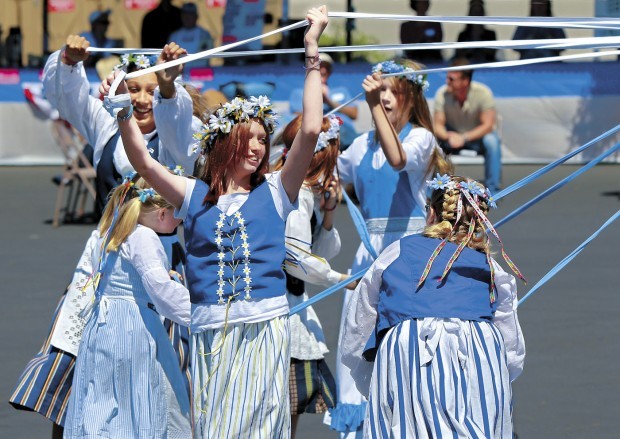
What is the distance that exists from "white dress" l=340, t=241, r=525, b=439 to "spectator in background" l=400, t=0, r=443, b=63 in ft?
38.0

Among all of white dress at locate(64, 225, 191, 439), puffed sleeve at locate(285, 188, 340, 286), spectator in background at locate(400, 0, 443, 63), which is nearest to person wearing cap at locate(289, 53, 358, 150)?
spectator in background at locate(400, 0, 443, 63)

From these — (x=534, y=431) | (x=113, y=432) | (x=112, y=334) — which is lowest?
(x=534, y=431)

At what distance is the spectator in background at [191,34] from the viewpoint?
52.4ft

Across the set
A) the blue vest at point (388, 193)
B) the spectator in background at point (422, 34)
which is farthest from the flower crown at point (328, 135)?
the spectator in background at point (422, 34)

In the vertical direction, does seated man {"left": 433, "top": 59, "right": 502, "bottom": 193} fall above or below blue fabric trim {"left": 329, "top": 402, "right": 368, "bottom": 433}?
above

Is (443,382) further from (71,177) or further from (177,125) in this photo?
(71,177)

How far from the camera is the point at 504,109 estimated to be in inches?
618

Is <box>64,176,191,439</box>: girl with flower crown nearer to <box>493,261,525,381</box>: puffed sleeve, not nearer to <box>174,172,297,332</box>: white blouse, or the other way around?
<box>174,172,297,332</box>: white blouse

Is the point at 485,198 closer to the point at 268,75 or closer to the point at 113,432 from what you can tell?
the point at 113,432

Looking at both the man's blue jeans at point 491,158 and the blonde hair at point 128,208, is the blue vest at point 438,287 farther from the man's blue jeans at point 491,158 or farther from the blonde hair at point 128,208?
the man's blue jeans at point 491,158

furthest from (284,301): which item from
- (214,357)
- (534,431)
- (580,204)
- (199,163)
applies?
(580,204)

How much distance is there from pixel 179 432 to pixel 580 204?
8559 mm

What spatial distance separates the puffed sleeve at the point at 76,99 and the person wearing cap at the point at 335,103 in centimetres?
826

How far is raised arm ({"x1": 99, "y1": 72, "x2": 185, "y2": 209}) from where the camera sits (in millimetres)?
4164
